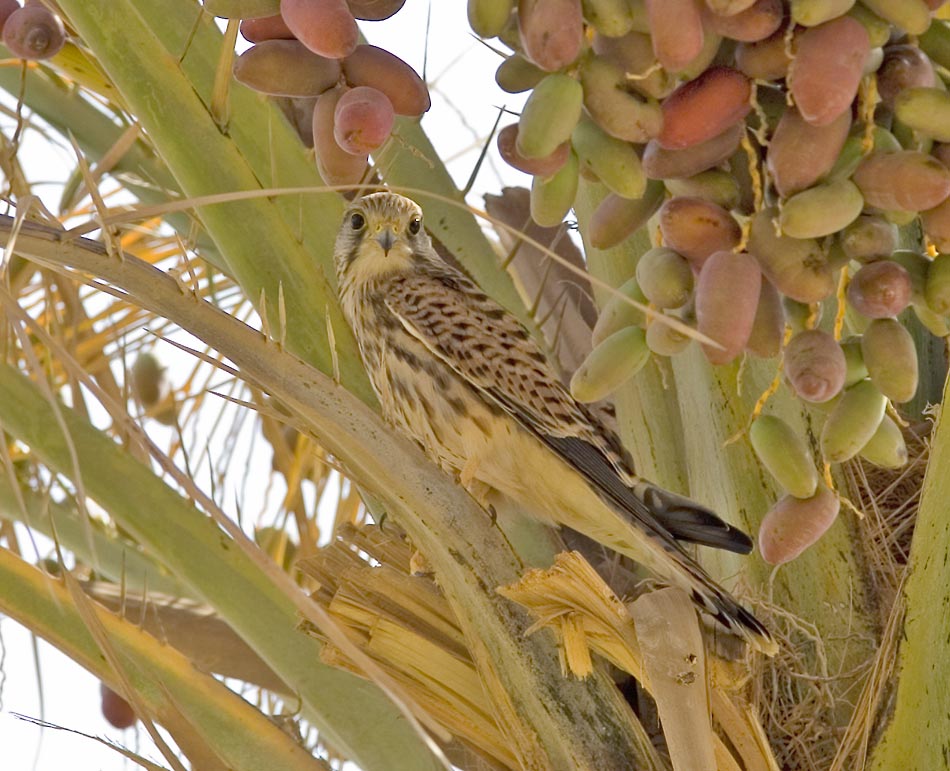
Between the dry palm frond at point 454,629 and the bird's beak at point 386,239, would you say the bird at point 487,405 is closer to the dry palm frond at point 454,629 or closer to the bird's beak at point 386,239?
the bird's beak at point 386,239

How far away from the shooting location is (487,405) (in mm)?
2244

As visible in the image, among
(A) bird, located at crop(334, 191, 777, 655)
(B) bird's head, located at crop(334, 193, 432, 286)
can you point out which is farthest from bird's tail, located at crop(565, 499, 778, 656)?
(B) bird's head, located at crop(334, 193, 432, 286)

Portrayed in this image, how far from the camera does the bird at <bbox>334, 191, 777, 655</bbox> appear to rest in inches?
70.1

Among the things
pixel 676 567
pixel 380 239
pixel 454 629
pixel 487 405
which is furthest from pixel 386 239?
→ pixel 454 629

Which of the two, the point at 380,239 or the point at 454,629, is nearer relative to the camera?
the point at 454,629

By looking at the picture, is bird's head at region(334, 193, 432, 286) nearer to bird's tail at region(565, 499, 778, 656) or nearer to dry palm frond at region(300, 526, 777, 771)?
bird's tail at region(565, 499, 778, 656)

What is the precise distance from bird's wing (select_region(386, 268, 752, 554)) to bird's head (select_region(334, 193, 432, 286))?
→ 116 mm

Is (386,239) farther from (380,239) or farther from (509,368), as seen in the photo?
(509,368)

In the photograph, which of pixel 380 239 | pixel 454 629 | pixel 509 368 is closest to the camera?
pixel 454 629

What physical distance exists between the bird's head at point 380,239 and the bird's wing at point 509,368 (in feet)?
0.38

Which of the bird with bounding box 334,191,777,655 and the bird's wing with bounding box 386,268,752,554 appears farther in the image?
the bird's wing with bounding box 386,268,752,554

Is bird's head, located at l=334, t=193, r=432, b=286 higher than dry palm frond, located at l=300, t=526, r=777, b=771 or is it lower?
higher

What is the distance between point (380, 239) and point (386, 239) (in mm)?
16

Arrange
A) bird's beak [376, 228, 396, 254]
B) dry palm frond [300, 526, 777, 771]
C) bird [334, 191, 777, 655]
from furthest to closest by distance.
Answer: bird's beak [376, 228, 396, 254] < bird [334, 191, 777, 655] < dry palm frond [300, 526, 777, 771]
